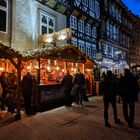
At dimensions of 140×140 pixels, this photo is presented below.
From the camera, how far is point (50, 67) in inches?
605

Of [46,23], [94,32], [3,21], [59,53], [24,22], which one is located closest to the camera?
[59,53]

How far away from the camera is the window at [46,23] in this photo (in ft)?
52.5

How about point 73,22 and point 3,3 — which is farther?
point 73,22

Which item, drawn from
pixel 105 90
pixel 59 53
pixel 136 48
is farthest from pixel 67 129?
pixel 136 48

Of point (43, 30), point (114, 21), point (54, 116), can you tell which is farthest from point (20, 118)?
point (114, 21)

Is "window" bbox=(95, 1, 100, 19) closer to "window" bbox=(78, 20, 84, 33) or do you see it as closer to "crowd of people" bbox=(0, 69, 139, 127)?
"window" bbox=(78, 20, 84, 33)

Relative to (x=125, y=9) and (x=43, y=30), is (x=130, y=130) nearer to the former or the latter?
(x=43, y=30)

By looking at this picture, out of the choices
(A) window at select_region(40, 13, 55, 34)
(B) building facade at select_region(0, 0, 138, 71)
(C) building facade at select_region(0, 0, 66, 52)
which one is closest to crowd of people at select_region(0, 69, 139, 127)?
(C) building facade at select_region(0, 0, 66, 52)

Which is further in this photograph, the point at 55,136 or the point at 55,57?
the point at 55,57

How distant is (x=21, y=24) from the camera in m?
14.1

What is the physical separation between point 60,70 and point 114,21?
17907mm

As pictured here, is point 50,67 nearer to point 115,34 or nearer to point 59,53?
point 59,53

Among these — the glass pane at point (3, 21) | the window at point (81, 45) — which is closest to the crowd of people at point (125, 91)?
the glass pane at point (3, 21)

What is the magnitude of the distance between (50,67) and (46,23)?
368 cm
